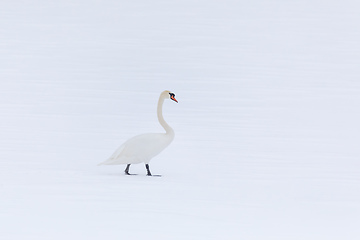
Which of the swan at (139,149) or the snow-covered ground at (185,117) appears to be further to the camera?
the swan at (139,149)

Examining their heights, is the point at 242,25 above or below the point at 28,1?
below

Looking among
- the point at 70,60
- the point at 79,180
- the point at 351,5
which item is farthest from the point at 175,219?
the point at 351,5

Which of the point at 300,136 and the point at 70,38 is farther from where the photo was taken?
the point at 70,38

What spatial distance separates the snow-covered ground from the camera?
526cm

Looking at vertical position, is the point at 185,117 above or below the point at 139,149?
above

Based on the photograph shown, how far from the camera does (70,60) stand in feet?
49.8

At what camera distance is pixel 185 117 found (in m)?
11.1

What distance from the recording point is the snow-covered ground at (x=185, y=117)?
207 inches

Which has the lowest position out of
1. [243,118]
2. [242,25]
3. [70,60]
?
[243,118]

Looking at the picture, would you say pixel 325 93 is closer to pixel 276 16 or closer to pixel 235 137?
pixel 235 137

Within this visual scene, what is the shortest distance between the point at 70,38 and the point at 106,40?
0.80 meters

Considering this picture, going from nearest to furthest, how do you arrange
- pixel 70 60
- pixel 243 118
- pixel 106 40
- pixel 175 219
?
1. pixel 175 219
2. pixel 243 118
3. pixel 70 60
4. pixel 106 40

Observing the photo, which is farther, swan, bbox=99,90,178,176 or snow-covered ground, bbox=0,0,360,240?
swan, bbox=99,90,178,176

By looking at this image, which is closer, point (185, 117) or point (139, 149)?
point (139, 149)
